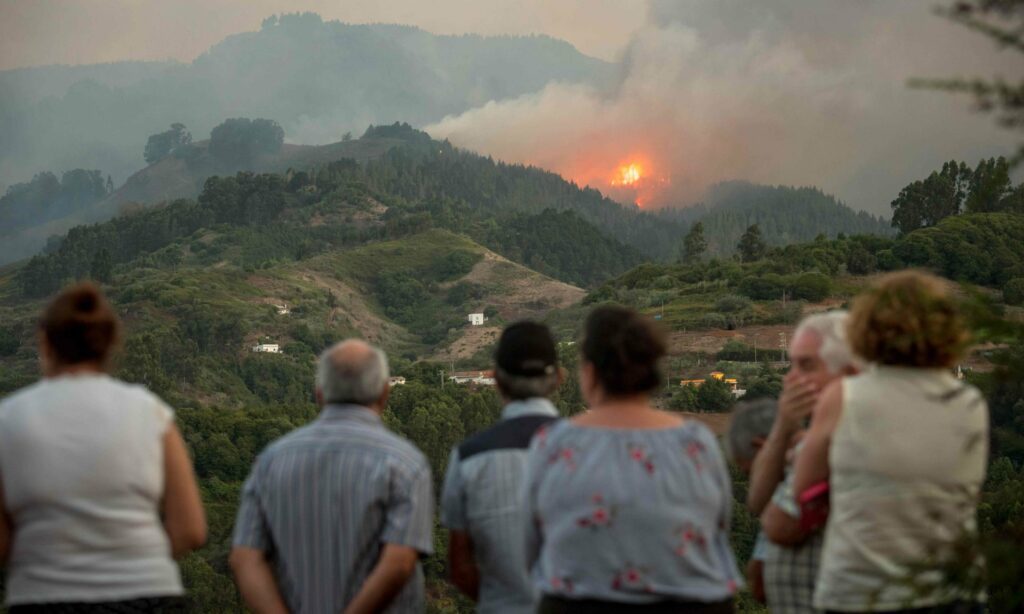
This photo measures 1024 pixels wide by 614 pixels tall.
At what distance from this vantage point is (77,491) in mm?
3154

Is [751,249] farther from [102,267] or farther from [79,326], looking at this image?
[79,326]

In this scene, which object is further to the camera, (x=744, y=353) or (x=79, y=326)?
(x=744, y=353)

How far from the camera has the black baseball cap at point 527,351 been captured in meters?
3.76

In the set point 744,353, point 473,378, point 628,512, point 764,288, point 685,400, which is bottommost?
point 473,378

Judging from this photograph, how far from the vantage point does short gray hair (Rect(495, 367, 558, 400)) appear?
12.5 feet

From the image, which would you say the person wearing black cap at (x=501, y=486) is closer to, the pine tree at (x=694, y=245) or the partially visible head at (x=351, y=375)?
the partially visible head at (x=351, y=375)

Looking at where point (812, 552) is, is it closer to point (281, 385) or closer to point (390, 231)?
point (281, 385)

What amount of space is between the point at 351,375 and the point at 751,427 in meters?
1.16

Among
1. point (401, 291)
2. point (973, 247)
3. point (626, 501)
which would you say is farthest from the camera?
point (401, 291)

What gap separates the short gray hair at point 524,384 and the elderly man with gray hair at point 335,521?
35 centimetres

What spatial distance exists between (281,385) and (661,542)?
78721 millimetres

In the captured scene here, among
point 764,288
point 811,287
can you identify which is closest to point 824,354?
point 811,287

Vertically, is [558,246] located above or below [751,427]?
above

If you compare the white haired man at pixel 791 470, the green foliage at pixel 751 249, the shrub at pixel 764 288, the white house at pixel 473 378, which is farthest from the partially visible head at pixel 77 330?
the green foliage at pixel 751 249
